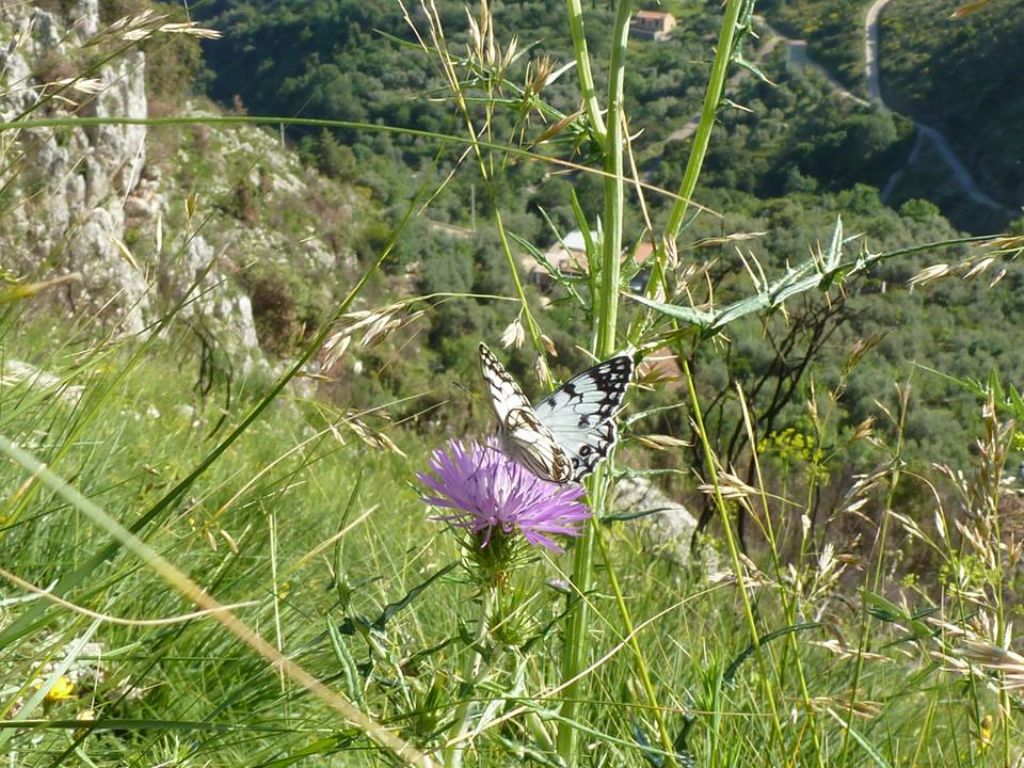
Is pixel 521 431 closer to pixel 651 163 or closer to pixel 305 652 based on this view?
pixel 305 652

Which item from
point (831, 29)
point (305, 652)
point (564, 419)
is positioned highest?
point (564, 419)

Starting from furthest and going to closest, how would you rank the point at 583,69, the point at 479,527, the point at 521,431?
the point at 583,69 → the point at 521,431 → the point at 479,527

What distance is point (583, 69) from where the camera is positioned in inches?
62.5

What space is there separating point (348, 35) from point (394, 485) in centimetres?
3883

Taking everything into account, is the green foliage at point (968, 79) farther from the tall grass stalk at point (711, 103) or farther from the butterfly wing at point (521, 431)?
the butterfly wing at point (521, 431)

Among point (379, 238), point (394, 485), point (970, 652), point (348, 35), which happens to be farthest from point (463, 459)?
point (348, 35)

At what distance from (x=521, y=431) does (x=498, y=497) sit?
170 millimetres

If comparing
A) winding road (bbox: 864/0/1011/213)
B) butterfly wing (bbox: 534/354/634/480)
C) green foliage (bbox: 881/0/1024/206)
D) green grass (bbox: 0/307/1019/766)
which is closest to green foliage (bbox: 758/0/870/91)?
winding road (bbox: 864/0/1011/213)

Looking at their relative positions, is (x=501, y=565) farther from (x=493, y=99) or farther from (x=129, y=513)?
(x=129, y=513)

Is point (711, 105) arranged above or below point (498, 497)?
above

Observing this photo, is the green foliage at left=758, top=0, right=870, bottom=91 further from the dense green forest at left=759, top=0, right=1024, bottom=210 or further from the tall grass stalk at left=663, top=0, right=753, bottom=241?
the tall grass stalk at left=663, top=0, right=753, bottom=241

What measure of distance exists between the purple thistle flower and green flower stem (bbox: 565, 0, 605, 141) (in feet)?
1.88

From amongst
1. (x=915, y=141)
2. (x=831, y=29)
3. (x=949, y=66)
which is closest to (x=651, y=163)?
(x=915, y=141)

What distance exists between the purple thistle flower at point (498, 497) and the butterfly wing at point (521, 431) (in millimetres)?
19
